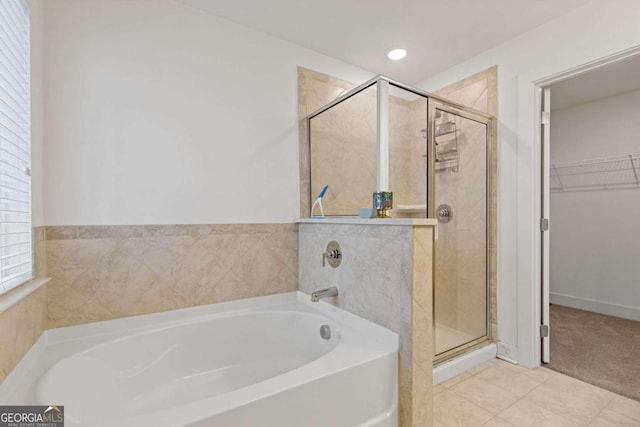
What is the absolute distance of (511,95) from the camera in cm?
217

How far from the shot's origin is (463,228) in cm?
232

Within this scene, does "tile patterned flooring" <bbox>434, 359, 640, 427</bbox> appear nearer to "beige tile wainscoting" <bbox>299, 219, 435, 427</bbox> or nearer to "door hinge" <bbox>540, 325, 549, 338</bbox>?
"door hinge" <bbox>540, 325, 549, 338</bbox>

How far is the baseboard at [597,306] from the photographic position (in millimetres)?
2961

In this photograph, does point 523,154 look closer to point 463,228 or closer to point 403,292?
point 463,228

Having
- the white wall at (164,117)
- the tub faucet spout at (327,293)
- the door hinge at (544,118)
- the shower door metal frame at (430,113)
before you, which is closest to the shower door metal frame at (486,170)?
the shower door metal frame at (430,113)

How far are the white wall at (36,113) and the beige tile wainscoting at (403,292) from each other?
1589 millimetres

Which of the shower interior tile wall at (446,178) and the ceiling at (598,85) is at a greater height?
the ceiling at (598,85)

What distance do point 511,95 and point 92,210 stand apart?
2.88m

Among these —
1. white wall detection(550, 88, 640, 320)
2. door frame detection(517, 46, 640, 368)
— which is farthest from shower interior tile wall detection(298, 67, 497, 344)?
white wall detection(550, 88, 640, 320)

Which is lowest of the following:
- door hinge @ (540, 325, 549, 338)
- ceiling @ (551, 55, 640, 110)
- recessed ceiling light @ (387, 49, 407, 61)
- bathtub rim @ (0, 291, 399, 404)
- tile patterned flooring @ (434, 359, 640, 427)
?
tile patterned flooring @ (434, 359, 640, 427)

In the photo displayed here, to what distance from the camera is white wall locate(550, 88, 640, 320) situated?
2.97 metres

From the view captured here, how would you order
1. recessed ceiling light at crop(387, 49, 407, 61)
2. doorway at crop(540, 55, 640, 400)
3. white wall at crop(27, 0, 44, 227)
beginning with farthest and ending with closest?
1. doorway at crop(540, 55, 640, 400)
2. recessed ceiling light at crop(387, 49, 407, 61)
3. white wall at crop(27, 0, 44, 227)

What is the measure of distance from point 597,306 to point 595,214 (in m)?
1.02

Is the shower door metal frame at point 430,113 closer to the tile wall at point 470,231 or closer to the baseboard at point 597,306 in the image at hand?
the tile wall at point 470,231
